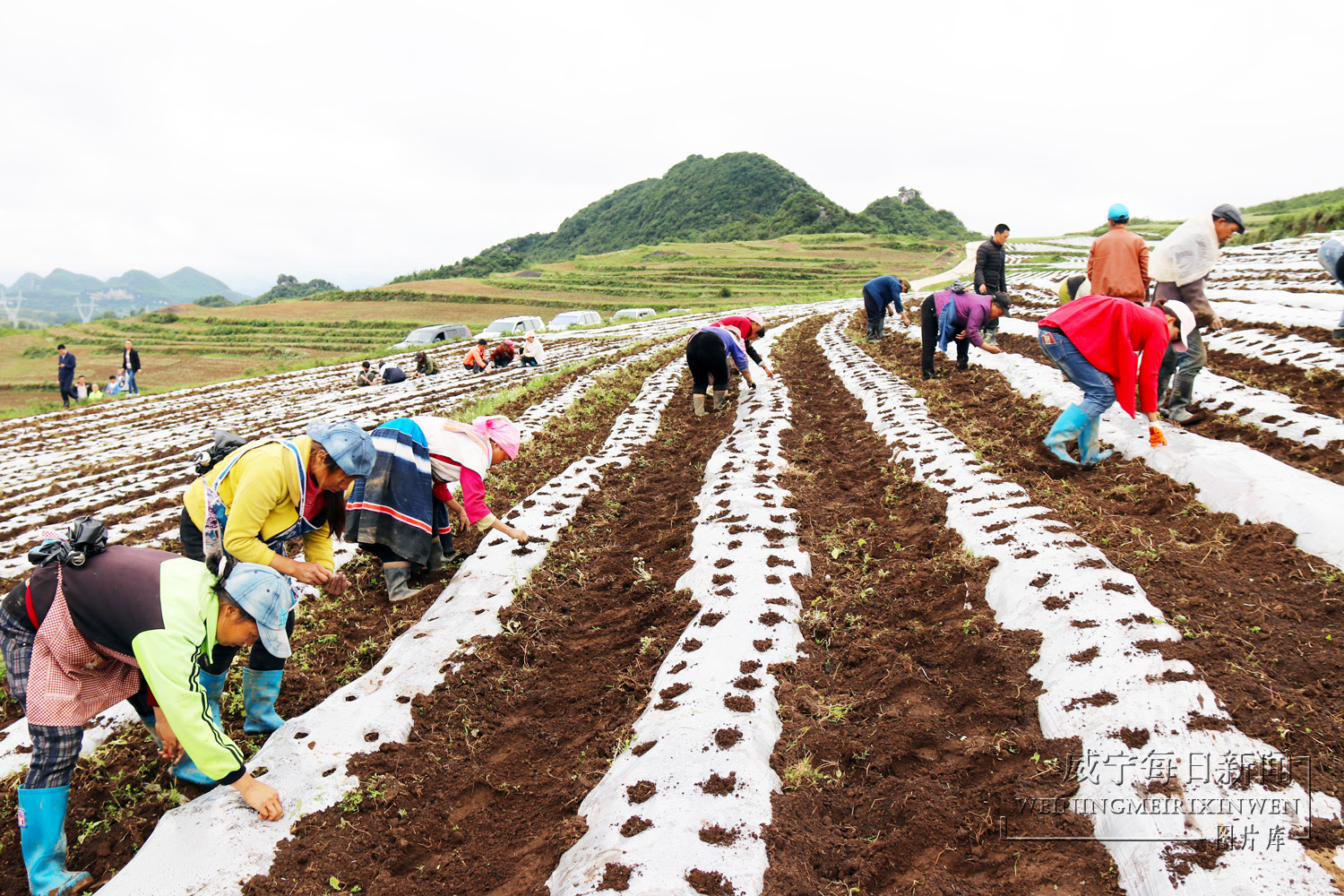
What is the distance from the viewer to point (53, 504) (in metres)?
8.31

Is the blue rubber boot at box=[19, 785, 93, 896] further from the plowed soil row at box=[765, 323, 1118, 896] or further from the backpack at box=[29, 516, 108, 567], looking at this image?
the plowed soil row at box=[765, 323, 1118, 896]

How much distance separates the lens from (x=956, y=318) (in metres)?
9.49

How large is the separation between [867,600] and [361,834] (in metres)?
3.18

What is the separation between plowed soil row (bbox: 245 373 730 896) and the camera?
270 centimetres

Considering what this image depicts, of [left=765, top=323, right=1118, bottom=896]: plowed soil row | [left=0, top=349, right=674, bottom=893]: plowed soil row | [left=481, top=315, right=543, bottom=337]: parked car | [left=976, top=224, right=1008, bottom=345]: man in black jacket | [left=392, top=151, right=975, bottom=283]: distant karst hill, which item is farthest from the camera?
[left=392, top=151, right=975, bottom=283]: distant karst hill

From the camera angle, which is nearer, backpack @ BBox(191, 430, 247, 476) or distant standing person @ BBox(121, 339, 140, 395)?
backpack @ BBox(191, 430, 247, 476)

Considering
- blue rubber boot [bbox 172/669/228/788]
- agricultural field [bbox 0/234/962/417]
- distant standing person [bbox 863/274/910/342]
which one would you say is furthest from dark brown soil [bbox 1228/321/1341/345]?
agricultural field [bbox 0/234/962/417]

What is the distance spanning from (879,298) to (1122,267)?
792 cm

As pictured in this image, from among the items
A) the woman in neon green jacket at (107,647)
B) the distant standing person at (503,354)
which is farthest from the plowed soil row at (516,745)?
the distant standing person at (503,354)

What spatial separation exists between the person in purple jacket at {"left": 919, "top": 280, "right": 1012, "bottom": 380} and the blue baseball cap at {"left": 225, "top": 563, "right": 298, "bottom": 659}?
8868 mm

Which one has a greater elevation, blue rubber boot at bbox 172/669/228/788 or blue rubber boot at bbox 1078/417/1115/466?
blue rubber boot at bbox 1078/417/1115/466

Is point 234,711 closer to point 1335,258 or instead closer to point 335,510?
point 335,510

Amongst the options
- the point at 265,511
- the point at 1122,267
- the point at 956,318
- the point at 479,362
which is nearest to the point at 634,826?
the point at 265,511

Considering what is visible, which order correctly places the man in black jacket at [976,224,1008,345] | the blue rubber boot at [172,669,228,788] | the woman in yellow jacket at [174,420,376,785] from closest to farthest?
the blue rubber boot at [172,669,228,788], the woman in yellow jacket at [174,420,376,785], the man in black jacket at [976,224,1008,345]
